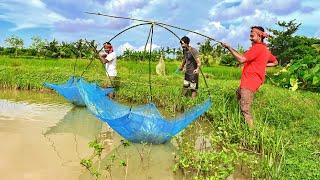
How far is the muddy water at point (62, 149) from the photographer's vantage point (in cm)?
469

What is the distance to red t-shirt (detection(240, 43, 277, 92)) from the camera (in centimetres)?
582

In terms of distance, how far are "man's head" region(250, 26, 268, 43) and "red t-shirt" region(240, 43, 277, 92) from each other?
0.22ft

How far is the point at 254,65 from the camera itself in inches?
233

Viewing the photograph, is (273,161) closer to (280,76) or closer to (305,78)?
(305,78)

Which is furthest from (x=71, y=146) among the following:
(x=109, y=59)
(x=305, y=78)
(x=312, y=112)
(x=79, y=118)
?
(x=305, y=78)

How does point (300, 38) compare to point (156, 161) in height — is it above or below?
above

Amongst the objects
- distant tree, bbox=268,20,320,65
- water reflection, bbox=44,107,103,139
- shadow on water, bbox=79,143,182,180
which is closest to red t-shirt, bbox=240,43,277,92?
shadow on water, bbox=79,143,182,180

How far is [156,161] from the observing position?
532cm

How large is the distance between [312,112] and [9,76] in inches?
A: 331

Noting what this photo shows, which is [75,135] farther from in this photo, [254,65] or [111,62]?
[111,62]

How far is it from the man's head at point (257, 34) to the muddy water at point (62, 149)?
1820 mm

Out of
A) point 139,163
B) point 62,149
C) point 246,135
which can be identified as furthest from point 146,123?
point 246,135

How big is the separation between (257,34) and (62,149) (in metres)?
2.96

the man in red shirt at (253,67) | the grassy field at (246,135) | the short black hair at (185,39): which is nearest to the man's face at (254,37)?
the man in red shirt at (253,67)
